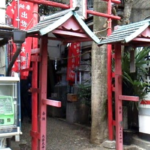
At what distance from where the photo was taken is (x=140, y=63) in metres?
7.18

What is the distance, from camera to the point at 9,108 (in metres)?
4.08

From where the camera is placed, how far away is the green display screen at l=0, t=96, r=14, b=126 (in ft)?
13.1

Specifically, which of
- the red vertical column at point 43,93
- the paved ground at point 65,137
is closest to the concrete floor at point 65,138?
the paved ground at point 65,137

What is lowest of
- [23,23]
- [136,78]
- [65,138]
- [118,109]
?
[65,138]

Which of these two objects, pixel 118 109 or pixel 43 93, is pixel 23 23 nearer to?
pixel 43 93

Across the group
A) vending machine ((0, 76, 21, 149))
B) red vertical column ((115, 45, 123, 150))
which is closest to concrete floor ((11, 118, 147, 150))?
red vertical column ((115, 45, 123, 150))

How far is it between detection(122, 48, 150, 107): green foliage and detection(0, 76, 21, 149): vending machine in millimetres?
3852

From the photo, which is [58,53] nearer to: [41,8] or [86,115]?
[41,8]

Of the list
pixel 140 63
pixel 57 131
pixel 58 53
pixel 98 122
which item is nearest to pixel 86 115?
pixel 57 131

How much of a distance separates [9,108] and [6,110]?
62 mm

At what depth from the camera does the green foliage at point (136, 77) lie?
7039mm

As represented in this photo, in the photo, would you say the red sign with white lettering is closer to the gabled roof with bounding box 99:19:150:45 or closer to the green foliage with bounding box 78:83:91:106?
the gabled roof with bounding box 99:19:150:45

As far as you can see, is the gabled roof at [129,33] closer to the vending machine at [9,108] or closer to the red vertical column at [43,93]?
the red vertical column at [43,93]

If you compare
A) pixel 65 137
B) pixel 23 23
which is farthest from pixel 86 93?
pixel 23 23
